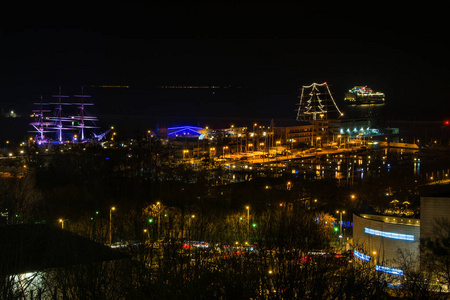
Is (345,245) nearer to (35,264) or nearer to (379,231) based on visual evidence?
(379,231)

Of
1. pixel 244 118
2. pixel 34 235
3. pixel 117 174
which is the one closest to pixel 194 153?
pixel 117 174

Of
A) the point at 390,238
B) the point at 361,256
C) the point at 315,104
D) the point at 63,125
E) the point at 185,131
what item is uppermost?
the point at 315,104

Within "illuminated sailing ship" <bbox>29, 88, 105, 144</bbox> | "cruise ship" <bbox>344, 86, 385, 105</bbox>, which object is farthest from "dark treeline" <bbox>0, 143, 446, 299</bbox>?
"cruise ship" <bbox>344, 86, 385, 105</bbox>

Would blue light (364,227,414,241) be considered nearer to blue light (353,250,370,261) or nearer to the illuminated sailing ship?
blue light (353,250,370,261)

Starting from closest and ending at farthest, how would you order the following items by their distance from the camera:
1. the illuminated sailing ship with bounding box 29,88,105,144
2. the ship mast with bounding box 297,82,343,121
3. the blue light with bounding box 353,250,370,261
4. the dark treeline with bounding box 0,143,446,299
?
1. the dark treeline with bounding box 0,143,446,299
2. the blue light with bounding box 353,250,370,261
3. the illuminated sailing ship with bounding box 29,88,105,144
4. the ship mast with bounding box 297,82,343,121

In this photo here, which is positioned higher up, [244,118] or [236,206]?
[244,118]

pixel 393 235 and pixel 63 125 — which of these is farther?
pixel 63 125

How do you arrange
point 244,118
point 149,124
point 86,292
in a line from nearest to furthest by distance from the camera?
point 86,292
point 149,124
point 244,118

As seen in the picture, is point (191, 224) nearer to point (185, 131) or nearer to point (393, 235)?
point (393, 235)

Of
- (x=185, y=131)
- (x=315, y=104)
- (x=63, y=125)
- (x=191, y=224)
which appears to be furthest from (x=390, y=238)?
(x=315, y=104)
